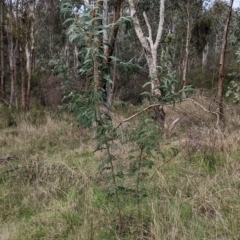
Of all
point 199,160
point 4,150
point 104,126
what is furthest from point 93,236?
point 4,150

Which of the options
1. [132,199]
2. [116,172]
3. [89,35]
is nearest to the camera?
[89,35]

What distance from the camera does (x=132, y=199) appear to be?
11.3 ft

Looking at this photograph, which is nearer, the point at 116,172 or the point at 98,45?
the point at 98,45

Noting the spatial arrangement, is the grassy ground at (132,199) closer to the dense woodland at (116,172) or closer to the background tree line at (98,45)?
the dense woodland at (116,172)

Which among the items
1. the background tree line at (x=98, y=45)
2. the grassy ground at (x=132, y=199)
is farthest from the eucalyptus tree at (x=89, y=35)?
the grassy ground at (x=132, y=199)

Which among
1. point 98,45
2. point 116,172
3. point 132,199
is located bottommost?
point 132,199

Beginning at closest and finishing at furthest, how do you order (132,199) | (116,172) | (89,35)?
(89,35) < (116,172) < (132,199)

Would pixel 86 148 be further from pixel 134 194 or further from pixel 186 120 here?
pixel 134 194

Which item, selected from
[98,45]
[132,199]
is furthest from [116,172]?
[98,45]

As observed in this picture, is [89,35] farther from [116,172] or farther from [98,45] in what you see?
[116,172]

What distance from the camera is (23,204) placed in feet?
13.0

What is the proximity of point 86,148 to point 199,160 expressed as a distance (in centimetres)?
246

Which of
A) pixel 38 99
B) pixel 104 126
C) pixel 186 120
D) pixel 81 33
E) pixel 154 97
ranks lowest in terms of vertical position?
pixel 38 99

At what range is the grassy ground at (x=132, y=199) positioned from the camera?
2.97 m
